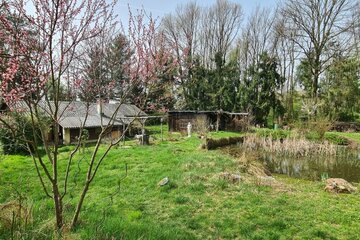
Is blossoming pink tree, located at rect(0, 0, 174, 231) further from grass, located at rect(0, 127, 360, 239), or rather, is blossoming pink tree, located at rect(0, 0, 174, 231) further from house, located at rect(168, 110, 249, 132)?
house, located at rect(168, 110, 249, 132)

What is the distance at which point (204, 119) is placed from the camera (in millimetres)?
25172

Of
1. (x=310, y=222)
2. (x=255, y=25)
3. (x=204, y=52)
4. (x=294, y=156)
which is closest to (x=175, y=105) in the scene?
(x=204, y=52)

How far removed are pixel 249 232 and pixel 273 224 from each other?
1.92 ft

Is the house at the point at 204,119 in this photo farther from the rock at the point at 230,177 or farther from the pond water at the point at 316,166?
the rock at the point at 230,177

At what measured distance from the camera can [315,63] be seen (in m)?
26.8

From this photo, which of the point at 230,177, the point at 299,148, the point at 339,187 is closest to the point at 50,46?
the point at 230,177

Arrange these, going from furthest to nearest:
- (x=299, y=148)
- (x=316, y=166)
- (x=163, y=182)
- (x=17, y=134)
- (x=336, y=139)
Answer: (x=336, y=139), (x=299, y=148), (x=316, y=166), (x=163, y=182), (x=17, y=134)

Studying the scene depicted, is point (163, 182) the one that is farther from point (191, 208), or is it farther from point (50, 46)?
point (50, 46)

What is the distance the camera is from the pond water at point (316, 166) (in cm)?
989

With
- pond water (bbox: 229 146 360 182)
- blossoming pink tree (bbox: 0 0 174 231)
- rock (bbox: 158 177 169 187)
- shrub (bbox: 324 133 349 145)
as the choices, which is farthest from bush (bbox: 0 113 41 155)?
shrub (bbox: 324 133 349 145)

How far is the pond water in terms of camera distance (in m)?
9.89

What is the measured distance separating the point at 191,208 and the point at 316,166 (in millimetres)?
8066

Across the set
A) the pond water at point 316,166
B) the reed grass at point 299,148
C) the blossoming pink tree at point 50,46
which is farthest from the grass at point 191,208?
the reed grass at point 299,148

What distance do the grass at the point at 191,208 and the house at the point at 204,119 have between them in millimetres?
16846
